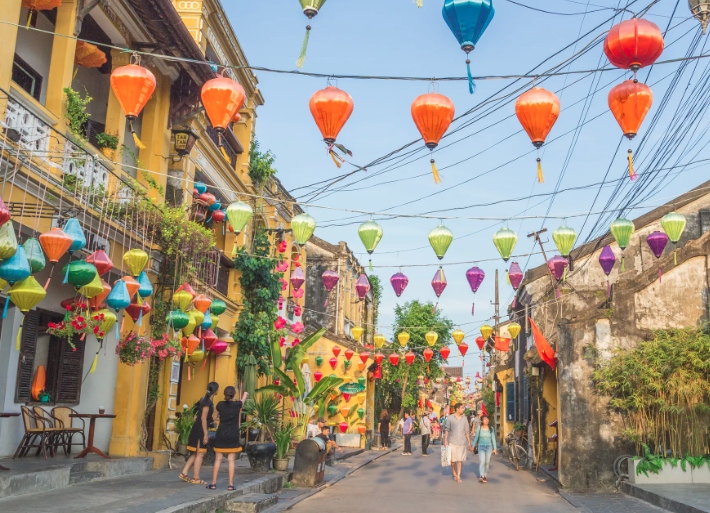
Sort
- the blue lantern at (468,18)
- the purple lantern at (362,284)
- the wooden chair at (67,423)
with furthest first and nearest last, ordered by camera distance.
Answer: the purple lantern at (362,284) < the wooden chair at (67,423) < the blue lantern at (468,18)

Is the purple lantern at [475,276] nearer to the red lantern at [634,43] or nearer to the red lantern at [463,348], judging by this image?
the red lantern at [634,43]

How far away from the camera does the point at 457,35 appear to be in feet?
23.2

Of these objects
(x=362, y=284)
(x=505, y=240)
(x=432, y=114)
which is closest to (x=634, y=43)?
(x=432, y=114)

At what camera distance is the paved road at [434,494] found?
1103cm

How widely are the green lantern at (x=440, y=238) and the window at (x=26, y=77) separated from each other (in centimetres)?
686

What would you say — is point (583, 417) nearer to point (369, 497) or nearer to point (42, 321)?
point (369, 497)

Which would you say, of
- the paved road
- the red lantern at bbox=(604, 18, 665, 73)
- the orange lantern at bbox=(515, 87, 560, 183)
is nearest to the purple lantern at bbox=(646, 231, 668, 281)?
the paved road

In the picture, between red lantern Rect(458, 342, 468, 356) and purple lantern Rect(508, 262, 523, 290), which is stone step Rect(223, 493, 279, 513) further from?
red lantern Rect(458, 342, 468, 356)

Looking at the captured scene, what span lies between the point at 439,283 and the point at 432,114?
7.28 m

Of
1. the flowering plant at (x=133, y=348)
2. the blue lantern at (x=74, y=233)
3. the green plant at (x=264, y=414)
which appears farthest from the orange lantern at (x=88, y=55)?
the green plant at (x=264, y=414)

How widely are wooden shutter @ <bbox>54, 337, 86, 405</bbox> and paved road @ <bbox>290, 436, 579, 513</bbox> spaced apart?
16.0 ft

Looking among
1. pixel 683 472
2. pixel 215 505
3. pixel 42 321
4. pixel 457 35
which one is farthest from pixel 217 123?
pixel 683 472

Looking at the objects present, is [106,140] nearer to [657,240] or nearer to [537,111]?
[537,111]

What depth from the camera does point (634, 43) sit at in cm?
714
